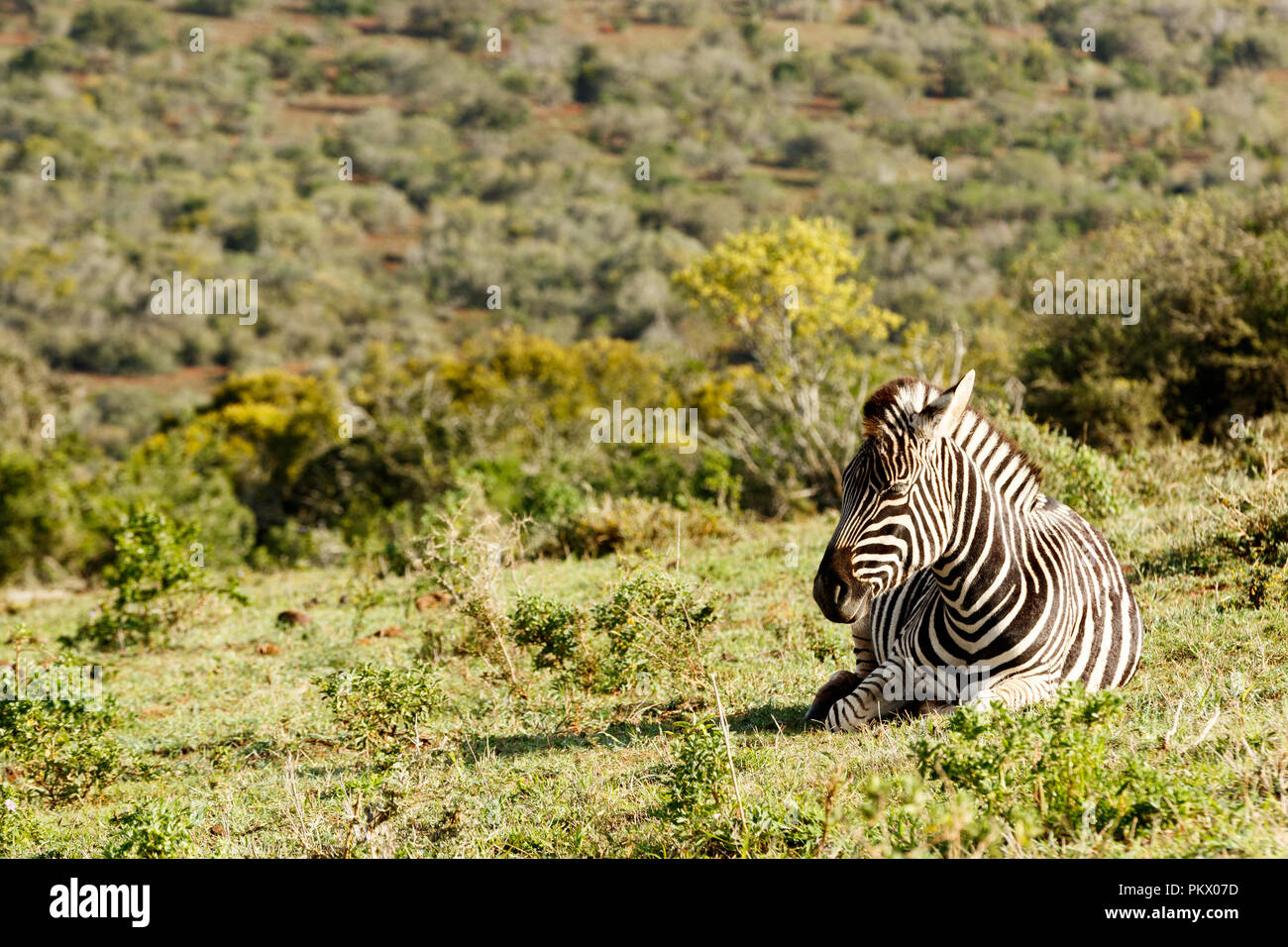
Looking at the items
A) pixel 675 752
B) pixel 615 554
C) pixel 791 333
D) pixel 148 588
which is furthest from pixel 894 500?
pixel 791 333

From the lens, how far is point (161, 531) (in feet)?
36.4

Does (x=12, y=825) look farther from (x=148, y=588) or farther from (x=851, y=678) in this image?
(x=148, y=588)

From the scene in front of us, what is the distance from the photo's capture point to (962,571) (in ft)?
17.3

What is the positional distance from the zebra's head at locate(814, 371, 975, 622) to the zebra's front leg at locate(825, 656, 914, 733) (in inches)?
37.1

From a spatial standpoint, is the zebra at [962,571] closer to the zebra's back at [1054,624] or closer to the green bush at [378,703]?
the zebra's back at [1054,624]

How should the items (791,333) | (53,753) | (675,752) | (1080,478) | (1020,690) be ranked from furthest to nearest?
(791,333) < (1080,478) < (53,753) < (675,752) < (1020,690)

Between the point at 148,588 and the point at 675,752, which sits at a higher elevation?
the point at 675,752

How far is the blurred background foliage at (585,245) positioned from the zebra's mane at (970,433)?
499 cm

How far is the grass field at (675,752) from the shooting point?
13.9 feet

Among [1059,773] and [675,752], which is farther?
[675,752]

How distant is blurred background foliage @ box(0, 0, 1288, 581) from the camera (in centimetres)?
1600

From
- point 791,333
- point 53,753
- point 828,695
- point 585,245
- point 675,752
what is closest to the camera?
point 675,752

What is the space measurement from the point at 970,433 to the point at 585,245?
64508 millimetres

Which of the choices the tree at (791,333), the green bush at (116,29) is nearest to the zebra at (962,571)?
the tree at (791,333)
